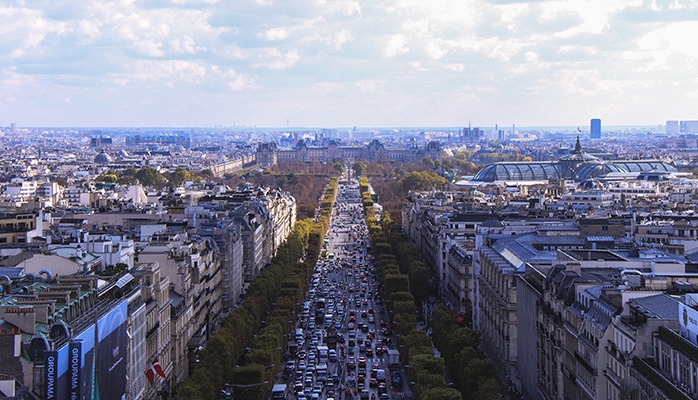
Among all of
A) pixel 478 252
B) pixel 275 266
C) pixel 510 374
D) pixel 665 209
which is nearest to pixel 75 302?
pixel 510 374

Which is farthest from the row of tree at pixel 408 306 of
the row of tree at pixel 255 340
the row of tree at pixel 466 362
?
the row of tree at pixel 255 340

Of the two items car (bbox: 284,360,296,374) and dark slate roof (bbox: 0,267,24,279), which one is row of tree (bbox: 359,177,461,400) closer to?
car (bbox: 284,360,296,374)

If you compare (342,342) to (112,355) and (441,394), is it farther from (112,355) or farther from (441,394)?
(112,355)

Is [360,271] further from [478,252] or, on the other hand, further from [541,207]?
[478,252]

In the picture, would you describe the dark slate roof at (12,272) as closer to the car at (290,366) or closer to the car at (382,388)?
the car at (290,366)

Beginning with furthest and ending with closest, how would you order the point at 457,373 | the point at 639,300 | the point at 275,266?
the point at 275,266 < the point at 457,373 < the point at 639,300

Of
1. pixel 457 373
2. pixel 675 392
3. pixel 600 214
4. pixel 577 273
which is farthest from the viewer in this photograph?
pixel 600 214

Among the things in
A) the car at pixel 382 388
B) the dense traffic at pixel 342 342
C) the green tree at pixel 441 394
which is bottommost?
the dense traffic at pixel 342 342
